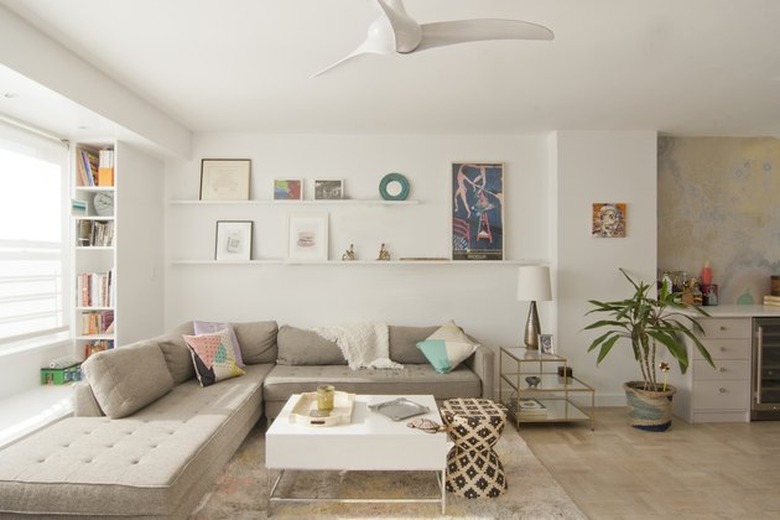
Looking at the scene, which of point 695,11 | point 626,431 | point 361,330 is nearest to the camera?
point 695,11

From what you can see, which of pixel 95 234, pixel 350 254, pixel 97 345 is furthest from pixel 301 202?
pixel 97 345

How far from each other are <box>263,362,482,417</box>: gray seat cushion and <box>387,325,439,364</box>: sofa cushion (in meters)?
0.37

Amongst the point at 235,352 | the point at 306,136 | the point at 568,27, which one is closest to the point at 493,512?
the point at 235,352

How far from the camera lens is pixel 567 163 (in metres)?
4.14

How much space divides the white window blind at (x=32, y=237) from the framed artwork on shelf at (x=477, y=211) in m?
3.30

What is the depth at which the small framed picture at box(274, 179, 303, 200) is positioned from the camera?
4230 millimetres

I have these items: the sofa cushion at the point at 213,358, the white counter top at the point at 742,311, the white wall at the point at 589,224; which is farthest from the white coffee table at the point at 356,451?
the white counter top at the point at 742,311

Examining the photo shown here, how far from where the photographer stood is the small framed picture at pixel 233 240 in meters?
4.21

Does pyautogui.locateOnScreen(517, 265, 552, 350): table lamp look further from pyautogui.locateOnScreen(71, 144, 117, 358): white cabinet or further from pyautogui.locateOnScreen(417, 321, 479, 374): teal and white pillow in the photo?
pyautogui.locateOnScreen(71, 144, 117, 358): white cabinet

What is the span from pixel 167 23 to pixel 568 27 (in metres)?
2.02

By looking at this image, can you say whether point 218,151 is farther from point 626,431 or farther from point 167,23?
point 626,431

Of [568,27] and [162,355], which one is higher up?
[568,27]

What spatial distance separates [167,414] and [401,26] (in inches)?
94.8

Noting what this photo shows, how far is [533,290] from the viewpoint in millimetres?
3834
